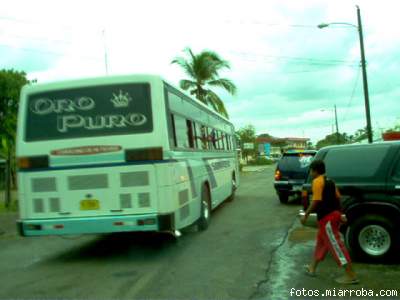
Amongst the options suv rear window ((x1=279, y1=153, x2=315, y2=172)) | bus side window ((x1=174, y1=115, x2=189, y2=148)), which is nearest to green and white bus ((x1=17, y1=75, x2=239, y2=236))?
bus side window ((x1=174, y1=115, x2=189, y2=148))

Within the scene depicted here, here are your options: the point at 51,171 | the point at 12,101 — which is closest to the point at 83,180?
the point at 51,171

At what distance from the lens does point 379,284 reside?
250 inches

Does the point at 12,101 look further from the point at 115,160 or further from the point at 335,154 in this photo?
the point at 335,154

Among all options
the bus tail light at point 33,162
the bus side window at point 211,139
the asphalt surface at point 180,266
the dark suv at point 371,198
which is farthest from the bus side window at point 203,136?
the dark suv at point 371,198

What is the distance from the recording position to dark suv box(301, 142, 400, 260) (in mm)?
7312

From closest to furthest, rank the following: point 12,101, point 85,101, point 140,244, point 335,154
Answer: point 335,154 → point 85,101 → point 140,244 → point 12,101

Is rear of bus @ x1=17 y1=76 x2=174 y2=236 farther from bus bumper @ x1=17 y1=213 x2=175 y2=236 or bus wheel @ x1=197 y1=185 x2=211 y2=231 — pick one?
bus wheel @ x1=197 y1=185 x2=211 y2=231

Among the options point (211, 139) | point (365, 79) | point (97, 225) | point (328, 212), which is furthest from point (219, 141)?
point (365, 79)

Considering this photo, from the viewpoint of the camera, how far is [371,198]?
24.4 feet

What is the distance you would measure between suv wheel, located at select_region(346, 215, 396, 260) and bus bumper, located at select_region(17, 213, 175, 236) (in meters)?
2.90

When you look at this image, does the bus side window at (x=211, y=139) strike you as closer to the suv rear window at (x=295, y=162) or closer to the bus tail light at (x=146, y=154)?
the suv rear window at (x=295, y=162)

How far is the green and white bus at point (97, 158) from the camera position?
27.3 feet

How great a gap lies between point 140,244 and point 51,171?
267 centimetres

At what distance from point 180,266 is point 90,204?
186 cm
